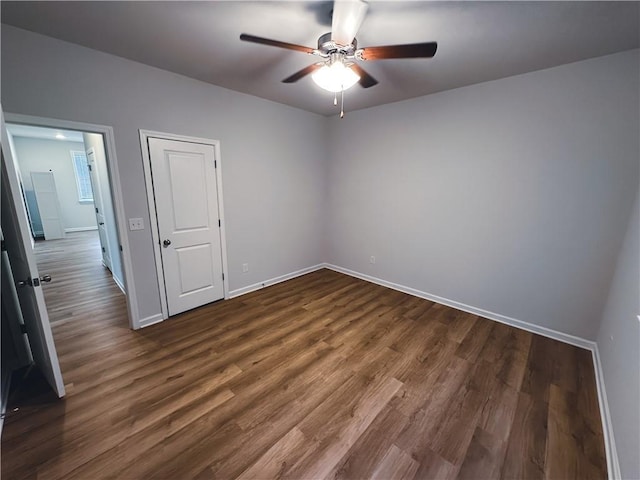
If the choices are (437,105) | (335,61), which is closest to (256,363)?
(335,61)

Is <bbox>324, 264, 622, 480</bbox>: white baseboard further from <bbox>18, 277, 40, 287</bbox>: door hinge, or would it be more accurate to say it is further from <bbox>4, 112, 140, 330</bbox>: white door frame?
<bbox>18, 277, 40, 287</bbox>: door hinge

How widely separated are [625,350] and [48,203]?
34.5 feet

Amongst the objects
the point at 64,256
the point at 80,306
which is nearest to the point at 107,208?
the point at 80,306

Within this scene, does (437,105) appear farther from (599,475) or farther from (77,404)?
(77,404)

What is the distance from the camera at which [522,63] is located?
223 cm

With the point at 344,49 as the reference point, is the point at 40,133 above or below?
above

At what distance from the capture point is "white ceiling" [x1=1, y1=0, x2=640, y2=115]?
1.57 metres

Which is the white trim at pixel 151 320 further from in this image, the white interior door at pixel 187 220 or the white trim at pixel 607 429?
the white trim at pixel 607 429

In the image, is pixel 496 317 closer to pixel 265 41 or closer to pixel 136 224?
pixel 265 41

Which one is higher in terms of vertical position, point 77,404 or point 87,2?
point 87,2

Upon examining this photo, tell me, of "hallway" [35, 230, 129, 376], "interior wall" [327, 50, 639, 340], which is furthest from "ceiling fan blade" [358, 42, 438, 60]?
"hallway" [35, 230, 129, 376]

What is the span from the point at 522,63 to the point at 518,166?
3.00ft

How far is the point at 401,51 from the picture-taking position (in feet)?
5.16

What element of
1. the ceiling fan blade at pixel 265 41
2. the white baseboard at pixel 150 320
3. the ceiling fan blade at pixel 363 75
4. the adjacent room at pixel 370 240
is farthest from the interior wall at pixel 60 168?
the ceiling fan blade at pixel 363 75
